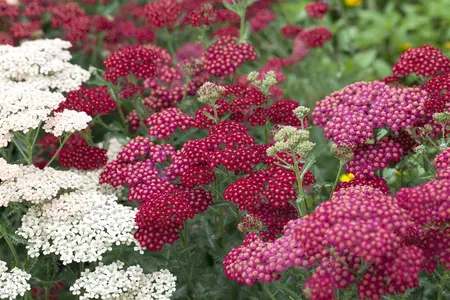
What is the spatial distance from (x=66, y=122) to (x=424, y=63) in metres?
2.37

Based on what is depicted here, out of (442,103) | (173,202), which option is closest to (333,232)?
(173,202)

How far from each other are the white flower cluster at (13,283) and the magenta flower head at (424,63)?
2753mm

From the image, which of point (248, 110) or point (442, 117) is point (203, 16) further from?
point (442, 117)

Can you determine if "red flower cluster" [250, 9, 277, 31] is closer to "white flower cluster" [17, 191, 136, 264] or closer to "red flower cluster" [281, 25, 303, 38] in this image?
"red flower cluster" [281, 25, 303, 38]

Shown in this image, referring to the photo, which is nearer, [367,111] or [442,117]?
[442,117]

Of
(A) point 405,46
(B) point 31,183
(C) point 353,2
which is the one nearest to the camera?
(B) point 31,183

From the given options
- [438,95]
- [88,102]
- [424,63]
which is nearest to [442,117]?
[438,95]

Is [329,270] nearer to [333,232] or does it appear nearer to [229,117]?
[333,232]

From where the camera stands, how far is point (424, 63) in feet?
14.6

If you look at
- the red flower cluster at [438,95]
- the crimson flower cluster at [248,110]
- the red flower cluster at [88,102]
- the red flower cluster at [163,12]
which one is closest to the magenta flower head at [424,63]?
the red flower cluster at [438,95]

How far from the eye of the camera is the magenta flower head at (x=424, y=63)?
4441 millimetres

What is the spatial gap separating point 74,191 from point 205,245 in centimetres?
98

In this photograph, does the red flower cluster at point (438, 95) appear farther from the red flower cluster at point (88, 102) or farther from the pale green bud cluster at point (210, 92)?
the red flower cluster at point (88, 102)

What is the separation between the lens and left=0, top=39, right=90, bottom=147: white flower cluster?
4.09 m
